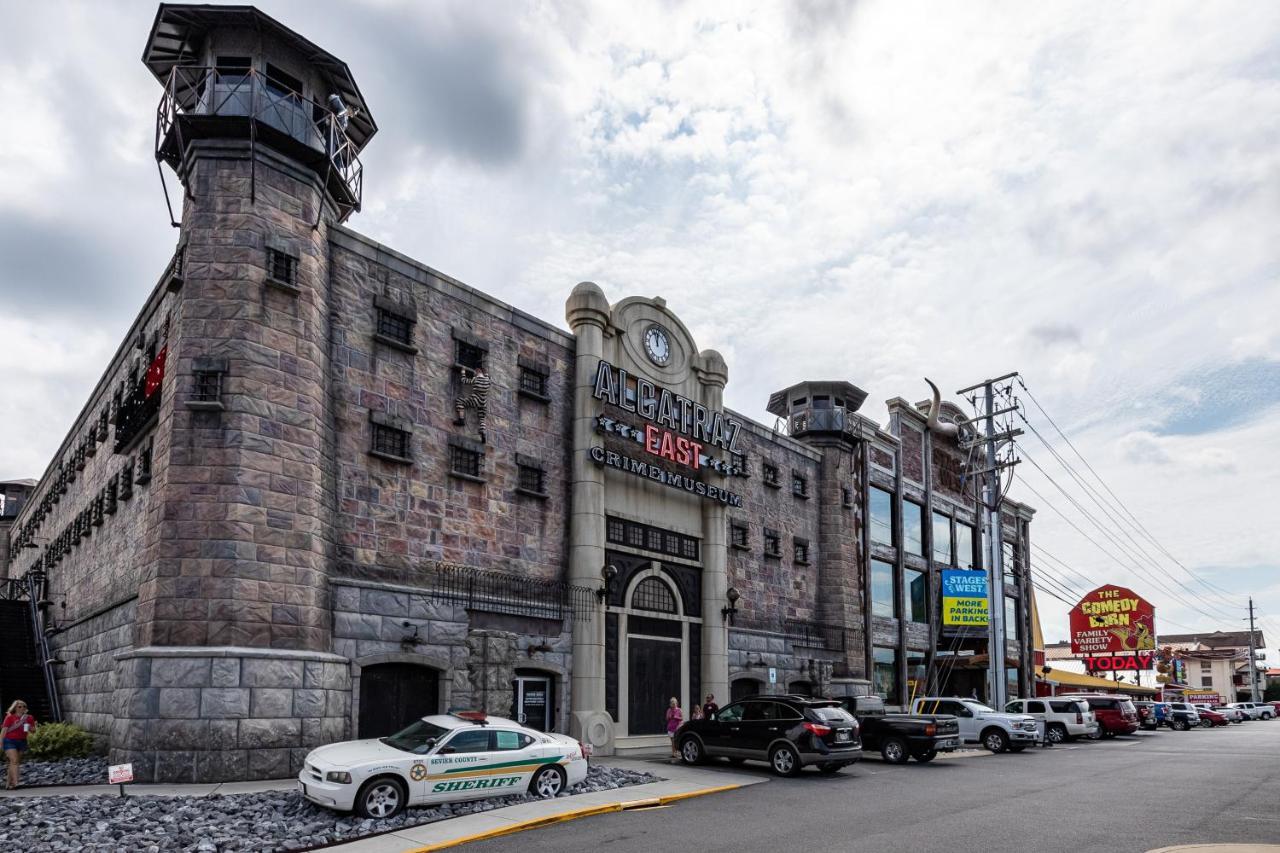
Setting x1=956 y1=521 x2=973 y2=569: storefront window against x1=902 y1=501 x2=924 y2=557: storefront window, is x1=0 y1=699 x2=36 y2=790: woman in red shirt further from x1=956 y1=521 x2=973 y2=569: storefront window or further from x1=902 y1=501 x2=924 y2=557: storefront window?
x1=956 y1=521 x2=973 y2=569: storefront window

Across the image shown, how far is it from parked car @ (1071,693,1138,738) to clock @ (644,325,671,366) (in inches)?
830

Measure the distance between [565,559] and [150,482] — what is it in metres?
10.8

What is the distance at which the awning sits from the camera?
5890 centimetres

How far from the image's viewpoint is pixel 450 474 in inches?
952

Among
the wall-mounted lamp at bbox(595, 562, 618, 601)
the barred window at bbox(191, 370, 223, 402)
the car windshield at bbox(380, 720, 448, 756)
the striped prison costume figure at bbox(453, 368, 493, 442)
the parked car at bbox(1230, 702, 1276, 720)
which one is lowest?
the parked car at bbox(1230, 702, 1276, 720)

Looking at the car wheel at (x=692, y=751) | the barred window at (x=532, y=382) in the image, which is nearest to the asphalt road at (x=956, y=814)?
the car wheel at (x=692, y=751)

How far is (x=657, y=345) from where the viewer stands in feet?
104

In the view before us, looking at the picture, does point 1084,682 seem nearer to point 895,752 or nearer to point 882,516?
point 882,516

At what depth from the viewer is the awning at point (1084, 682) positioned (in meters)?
58.9

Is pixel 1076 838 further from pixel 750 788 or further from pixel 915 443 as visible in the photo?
pixel 915 443

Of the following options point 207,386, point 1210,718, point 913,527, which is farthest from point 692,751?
point 1210,718

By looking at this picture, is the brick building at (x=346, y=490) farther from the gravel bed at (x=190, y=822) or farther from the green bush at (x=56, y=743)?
the gravel bed at (x=190, y=822)

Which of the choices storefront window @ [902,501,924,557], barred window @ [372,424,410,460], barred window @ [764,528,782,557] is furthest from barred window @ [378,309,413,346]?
storefront window @ [902,501,924,557]

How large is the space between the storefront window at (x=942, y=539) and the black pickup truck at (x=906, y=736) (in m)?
23.5
